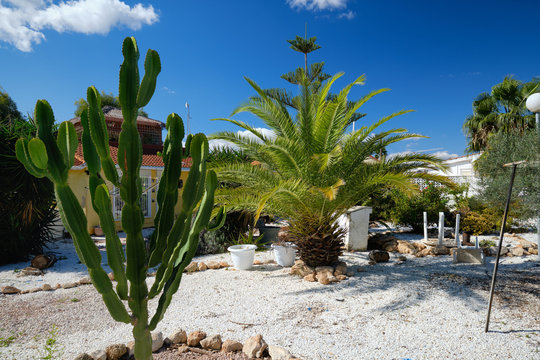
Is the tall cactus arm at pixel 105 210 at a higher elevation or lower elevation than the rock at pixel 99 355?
higher

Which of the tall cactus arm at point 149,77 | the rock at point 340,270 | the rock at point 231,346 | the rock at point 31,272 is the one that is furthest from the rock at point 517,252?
the rock at point 31,272

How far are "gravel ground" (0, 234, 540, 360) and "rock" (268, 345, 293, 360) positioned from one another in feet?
0.86

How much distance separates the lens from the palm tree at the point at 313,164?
19.3 feet

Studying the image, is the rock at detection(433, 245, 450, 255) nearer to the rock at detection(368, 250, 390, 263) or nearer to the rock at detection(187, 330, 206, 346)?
the rock at detection(368, 250, 390, 263)

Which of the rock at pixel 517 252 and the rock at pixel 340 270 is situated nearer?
the rock at pixel 340 270

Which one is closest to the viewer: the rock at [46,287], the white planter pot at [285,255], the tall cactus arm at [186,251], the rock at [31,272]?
the tall cactus arm at [186,251]

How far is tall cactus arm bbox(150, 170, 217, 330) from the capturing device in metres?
2.59

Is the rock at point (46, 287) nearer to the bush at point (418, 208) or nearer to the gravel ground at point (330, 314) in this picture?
the gravel ground at point (330, 314)

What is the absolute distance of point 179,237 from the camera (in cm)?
Result: 272

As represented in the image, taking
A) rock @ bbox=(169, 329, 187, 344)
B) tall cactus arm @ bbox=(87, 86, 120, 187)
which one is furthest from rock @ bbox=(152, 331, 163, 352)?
tall cactus arm @ bbox=(87, 86, 120, 187)

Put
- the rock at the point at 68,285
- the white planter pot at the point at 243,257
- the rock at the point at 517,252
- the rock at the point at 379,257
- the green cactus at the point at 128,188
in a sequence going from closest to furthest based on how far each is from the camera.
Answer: the green cactus at the point at 128,188, the rock at the point at 68,285, the white planter pot at the point at 243,257, the rock at the point at 379,257, the rock at the point at 517,252

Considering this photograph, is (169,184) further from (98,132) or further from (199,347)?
(199,347)

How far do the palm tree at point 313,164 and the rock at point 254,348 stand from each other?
272 cm

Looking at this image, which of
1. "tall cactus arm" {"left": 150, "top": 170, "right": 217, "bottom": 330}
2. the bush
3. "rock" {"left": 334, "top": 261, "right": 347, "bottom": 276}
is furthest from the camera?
the bush
